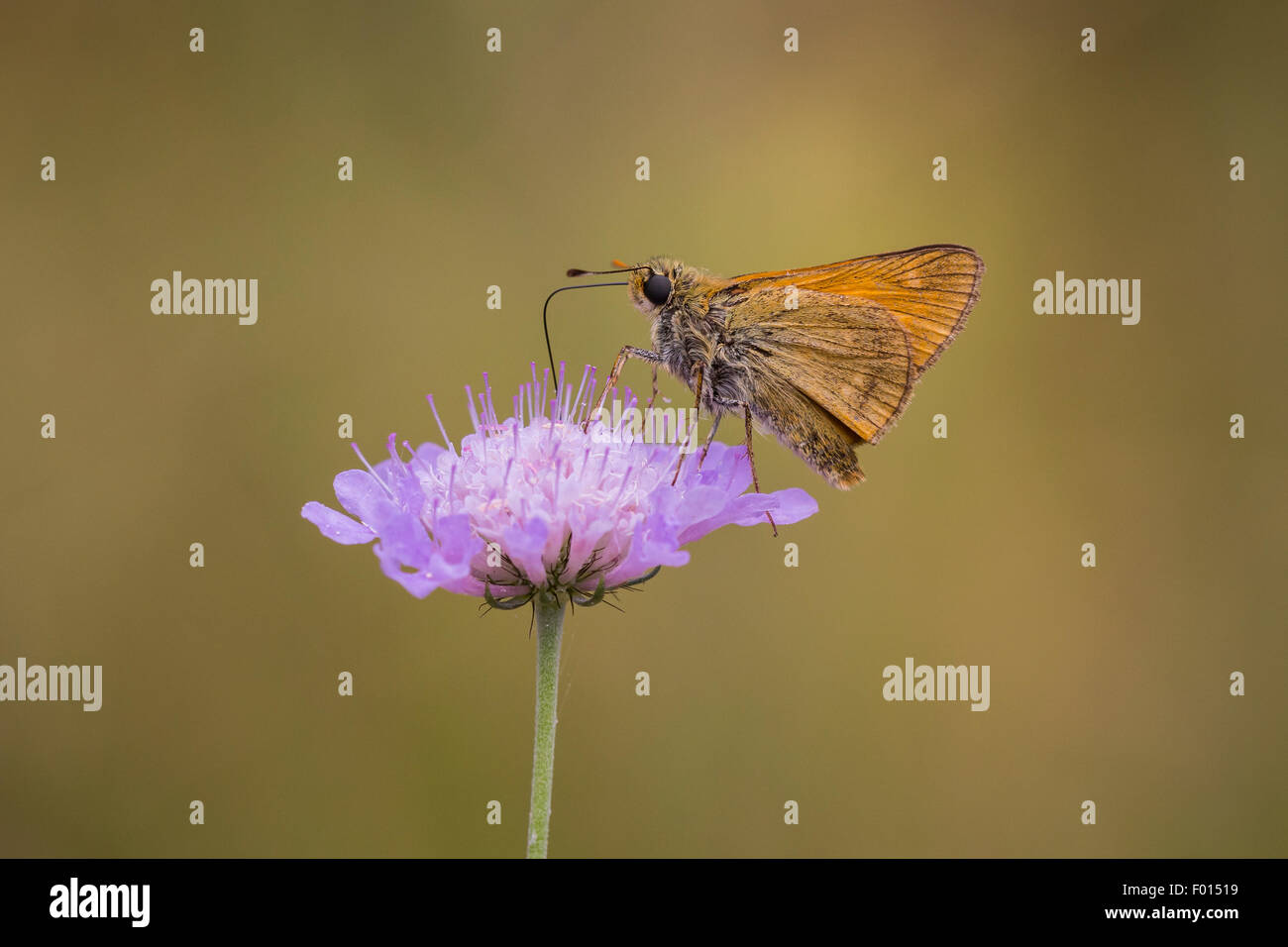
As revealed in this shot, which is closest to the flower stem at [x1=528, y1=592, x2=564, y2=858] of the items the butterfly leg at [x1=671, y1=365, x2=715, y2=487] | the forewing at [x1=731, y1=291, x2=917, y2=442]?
the butterfly leg at [x1=671, y1=365, x2=715, y2=487]

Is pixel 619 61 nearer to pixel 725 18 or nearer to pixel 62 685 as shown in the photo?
pixel 725 18

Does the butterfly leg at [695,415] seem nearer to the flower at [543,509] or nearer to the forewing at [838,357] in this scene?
the flower at [543,509]

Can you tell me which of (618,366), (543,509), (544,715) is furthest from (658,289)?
(544,715)

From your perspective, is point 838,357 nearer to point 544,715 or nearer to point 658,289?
point 658,289

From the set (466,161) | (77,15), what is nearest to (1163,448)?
(466,161)

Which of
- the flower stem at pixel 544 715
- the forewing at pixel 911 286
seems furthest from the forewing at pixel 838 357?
the flower stem at pixel 544 715

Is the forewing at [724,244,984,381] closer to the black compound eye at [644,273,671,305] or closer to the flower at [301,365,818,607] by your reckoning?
the black compound eye at [644,273,671,305]
